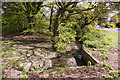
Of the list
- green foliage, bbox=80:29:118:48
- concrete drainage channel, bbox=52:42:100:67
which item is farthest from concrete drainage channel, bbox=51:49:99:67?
green foliage, bbox=80:29:118:48

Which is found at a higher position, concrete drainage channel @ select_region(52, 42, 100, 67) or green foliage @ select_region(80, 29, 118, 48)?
green foliage @ select_region(80, 29, 118, 48)

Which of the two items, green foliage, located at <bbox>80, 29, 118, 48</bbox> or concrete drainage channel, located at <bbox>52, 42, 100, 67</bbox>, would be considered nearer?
concrete drainage channel, located at <bbox>52, 42, 100, 67</bbox>

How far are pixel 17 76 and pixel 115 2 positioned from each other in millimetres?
4206

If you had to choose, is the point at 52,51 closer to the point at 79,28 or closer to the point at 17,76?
the point at 17,76

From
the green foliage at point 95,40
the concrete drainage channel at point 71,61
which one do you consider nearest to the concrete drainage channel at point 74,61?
the concrete drainage channel at point 71,61

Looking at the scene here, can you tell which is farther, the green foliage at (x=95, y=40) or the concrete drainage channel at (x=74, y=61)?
the green foliage at (x=95, y=40)

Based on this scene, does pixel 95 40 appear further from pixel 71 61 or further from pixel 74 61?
pixel 71 61

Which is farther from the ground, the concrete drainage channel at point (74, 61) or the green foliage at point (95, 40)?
the green foliage at point (95, 40)

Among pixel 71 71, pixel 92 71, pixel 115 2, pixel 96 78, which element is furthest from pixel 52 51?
pixel 115 2

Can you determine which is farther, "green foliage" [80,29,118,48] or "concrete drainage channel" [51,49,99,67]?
"green foliage" [80,29,118,48]

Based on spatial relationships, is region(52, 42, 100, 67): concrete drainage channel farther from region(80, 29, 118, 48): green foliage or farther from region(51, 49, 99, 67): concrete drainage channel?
region(80, 29, 118, 48): green foliage

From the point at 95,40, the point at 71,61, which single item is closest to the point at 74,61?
the point at 71,61

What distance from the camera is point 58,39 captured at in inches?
186

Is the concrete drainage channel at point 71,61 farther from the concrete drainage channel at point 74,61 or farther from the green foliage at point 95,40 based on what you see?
the green foliage at point 95,40
